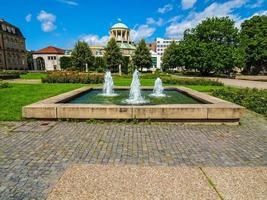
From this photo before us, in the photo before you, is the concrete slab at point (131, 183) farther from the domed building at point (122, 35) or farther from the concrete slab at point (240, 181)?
the domed building at point (122, 35)

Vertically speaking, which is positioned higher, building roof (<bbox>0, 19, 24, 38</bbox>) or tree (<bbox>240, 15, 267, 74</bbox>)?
building roof (<bbox>0, 19, 24, 38</bbox>)

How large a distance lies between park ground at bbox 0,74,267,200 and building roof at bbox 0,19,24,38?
236ft

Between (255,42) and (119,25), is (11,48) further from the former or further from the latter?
(255,42)

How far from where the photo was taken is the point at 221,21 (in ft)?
148

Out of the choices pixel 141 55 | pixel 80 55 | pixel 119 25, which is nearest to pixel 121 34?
pixel 119 25

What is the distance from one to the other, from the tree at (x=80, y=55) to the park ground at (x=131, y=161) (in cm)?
5610

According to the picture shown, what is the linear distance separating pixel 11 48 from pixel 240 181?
8008 centimetres

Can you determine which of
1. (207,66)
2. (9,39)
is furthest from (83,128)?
(9,39)

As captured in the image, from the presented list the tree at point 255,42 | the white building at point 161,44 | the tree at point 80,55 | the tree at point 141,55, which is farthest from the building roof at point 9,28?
the white building at point 161,44

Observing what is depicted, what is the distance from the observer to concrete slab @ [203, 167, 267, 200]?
3.50m

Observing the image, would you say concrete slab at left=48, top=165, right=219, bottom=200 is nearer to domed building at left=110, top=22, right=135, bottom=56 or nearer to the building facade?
the building facade

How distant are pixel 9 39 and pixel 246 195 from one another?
80.1 metres

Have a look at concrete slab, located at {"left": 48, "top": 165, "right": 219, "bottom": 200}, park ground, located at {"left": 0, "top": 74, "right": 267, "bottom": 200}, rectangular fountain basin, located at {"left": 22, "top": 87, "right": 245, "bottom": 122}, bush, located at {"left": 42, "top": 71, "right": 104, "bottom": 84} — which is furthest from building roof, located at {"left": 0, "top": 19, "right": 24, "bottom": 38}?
concrete slab, located at {"left": 48, "top": 165, "right": 219, "bottom": 200}

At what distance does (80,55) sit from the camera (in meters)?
61.8
